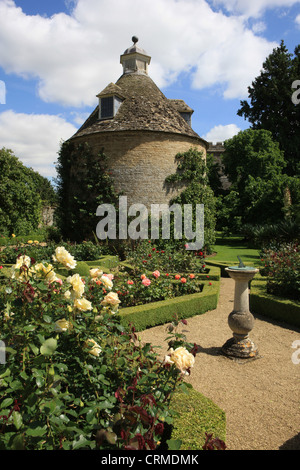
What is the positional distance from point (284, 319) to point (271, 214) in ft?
55.1

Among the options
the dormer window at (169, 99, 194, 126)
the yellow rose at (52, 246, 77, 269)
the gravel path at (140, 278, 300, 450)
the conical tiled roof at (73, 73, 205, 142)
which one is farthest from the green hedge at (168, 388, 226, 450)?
the dormer window at (169, 99, 194, 126)

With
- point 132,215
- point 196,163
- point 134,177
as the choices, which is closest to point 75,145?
point 134,177

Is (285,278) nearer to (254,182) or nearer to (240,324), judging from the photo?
(240,324)

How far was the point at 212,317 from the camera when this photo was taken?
769cm

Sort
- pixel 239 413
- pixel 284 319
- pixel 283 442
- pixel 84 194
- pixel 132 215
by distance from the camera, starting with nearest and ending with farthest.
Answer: pixel 283 442 < pixel 239 413 < pixel 284 319 < pixel 132 215 < pixel 84 194

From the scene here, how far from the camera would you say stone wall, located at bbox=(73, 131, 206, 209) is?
51.1 ft

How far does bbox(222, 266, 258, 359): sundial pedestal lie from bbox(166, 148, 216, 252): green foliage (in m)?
10.6

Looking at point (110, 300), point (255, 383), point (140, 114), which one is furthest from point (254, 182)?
point (110, 300)

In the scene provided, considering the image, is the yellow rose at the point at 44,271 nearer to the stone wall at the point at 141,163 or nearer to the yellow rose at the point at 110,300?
the yellow rose at the point at 110,300

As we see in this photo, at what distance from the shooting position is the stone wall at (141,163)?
1556cm

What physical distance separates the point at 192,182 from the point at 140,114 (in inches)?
177

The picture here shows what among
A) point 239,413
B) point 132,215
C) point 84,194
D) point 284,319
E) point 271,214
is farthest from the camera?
point 271,214

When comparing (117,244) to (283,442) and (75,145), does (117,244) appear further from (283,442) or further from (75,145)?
(283,442)

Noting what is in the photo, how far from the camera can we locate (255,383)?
4.64 m
